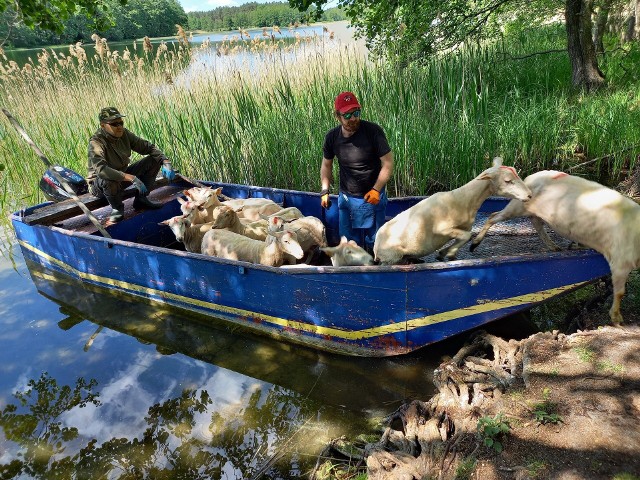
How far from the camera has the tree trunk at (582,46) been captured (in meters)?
8.95

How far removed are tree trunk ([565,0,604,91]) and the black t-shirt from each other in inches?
259

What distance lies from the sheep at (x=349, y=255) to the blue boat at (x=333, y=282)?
0.35 metres

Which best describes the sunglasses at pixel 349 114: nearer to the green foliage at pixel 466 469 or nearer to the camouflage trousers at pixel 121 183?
the green foliage at pixel 466 469

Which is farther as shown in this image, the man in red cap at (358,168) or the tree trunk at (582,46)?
the tree trunk at (582,46)

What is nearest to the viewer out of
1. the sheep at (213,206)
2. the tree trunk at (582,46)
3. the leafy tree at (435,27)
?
the sheep at (213,206)

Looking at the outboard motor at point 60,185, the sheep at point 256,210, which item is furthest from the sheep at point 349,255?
the outboard motor at point 60,185

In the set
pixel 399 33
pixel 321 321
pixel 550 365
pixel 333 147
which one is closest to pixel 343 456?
pixel 321 321

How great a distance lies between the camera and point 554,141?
7.41m

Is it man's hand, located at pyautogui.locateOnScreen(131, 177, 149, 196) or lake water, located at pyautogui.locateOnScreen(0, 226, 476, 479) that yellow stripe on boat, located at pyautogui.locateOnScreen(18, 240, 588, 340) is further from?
man's hand, located at pyautogui.locateOnScreen(131, 177, 149, 196)

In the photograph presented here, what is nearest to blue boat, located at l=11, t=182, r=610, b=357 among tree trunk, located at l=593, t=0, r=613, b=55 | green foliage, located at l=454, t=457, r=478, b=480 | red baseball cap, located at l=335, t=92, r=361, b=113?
green foliage, located at l=454, t=457, r=478, b=480

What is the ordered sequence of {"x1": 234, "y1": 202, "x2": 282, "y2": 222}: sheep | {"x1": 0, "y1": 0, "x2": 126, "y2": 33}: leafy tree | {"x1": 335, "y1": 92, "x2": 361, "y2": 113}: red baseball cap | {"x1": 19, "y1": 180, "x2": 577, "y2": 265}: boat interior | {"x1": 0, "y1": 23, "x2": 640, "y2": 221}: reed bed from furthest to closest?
{"x1": 0, "y1": 23, "x2": 640, "y2": 221}: reed bed, {"x1": 234, "y1": 202, "x2": 282, "y2": 222}: sheep, {"x1": 19, "y1": 180, "x2": 577, "y2": 265}: boat interior, {"x1": 335, "y1": 92, "x2": 361, "y2": 113}: red baseball cap, {"x1": 0, "y1": 0, "x2": 126, "y2": 33}: leafy tree

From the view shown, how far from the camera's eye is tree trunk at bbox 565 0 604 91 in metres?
8.95

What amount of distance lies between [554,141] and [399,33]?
10.3ft

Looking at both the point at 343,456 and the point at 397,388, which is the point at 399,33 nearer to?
the point at 397,388
